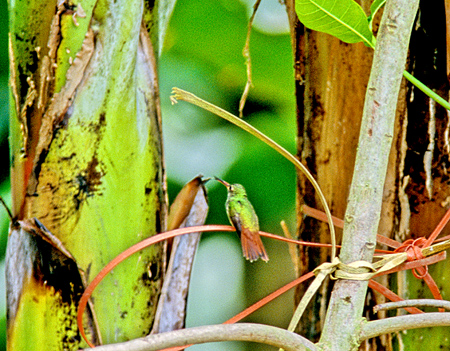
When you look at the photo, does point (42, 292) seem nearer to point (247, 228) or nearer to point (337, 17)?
point (247, 228)

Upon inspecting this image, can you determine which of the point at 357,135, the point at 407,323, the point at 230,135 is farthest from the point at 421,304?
the point at 230,135

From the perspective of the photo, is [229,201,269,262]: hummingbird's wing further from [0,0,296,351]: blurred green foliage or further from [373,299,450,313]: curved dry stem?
[0,0,296,351]: blurred green foliage

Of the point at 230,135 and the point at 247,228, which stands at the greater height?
the point at 230,135

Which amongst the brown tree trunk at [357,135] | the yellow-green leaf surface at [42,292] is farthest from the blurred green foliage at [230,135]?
the yellow-green leaf surface at [42,292]

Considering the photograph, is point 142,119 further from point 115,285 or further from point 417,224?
point 417,224

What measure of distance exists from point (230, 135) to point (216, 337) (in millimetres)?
605

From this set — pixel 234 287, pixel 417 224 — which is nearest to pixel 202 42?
pixel 234 287

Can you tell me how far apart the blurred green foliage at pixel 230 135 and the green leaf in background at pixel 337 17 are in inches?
19.1

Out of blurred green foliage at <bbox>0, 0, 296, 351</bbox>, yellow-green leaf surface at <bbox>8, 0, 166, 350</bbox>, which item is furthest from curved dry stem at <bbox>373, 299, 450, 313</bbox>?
blurred green foliage at <bbox>0, 0, 296, 351</bbox>

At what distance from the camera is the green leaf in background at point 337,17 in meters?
0.24

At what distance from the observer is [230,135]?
2.51 feet

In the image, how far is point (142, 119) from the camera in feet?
0.90

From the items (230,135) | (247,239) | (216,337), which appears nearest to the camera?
(216,337)

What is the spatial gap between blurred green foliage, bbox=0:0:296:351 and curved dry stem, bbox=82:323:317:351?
533 mm
